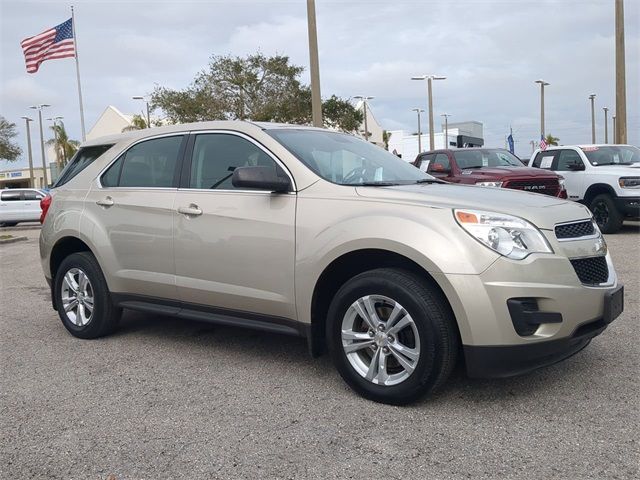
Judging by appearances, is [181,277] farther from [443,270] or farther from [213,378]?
[443,270]

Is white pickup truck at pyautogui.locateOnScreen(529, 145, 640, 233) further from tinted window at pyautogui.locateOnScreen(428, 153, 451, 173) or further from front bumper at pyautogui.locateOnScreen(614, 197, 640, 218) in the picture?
tinted window at pyautogui.locateOnScreen(428, 153, 451, 173)

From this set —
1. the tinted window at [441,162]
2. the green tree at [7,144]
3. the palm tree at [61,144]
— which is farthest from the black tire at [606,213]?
the palm tree at [61,144]

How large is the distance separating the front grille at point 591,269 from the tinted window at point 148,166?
2923mm

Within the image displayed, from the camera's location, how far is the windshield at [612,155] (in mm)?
12359

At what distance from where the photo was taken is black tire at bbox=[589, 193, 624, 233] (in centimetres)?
1158

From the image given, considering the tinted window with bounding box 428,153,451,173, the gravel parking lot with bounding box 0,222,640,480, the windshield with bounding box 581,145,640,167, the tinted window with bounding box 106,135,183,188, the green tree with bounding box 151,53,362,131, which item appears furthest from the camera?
the green tree with bounding box 151,53,362,131

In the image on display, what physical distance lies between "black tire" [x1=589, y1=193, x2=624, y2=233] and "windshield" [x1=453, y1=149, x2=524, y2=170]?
5.52 feet

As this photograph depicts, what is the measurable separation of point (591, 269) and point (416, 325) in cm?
109

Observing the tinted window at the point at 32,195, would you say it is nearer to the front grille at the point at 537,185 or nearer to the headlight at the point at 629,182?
the front grille at the point at 537,185

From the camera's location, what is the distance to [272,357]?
467 cm

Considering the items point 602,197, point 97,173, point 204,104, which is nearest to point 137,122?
point 204,104

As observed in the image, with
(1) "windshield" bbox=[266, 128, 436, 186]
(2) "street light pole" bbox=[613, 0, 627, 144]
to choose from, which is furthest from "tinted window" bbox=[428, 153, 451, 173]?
(2) "street light pole" bbox=[613, 0, 627, 144]

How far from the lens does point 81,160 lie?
565cm

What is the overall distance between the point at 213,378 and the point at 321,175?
5.10 feet
